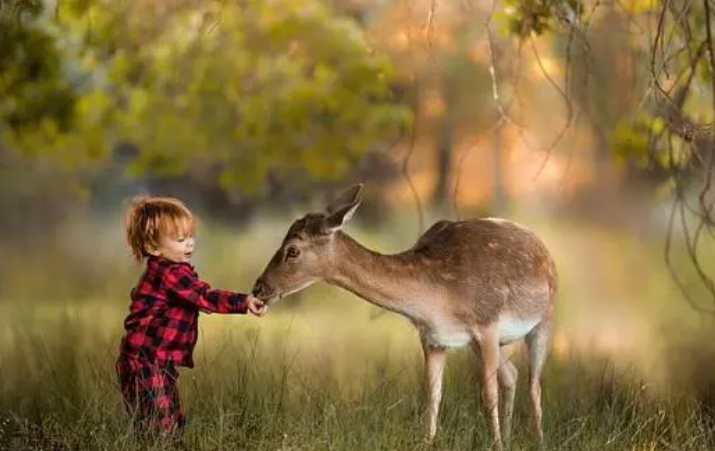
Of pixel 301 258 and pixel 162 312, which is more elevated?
pixel 301 258

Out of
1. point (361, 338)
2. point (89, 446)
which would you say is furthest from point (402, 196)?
point (89, 446)

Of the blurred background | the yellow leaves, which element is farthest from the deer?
the yellow leaves

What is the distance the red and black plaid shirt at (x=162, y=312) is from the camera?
4.23 m

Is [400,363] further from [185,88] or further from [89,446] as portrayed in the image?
[185,88]

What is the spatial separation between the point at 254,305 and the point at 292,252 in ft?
0.89

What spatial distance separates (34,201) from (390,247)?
1613mm

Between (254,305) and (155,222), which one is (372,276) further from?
(155,222)

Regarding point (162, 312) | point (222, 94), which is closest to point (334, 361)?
point (162, 312)

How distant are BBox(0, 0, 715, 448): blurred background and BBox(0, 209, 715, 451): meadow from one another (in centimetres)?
2

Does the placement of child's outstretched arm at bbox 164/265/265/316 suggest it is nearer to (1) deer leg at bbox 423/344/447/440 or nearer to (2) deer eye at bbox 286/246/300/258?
(2) deer eye at bbox 286/246/300/258

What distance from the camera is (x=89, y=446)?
449 centimetres

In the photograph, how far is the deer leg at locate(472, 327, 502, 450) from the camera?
448 cm

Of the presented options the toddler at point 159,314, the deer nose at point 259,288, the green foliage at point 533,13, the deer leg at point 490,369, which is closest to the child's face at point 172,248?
the toddler at point 159,314

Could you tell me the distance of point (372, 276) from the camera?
4.47 metres
